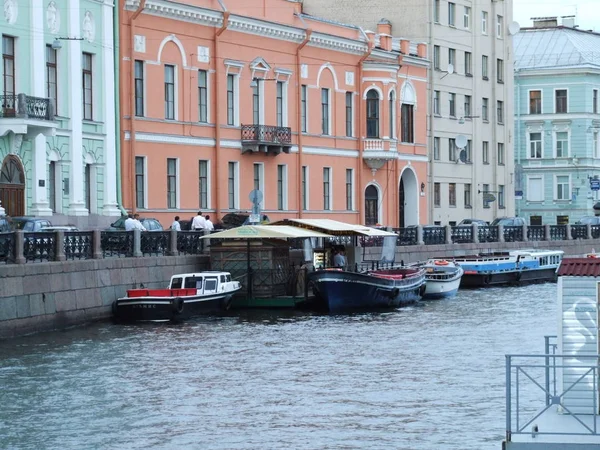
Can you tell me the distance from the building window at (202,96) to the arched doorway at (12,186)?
31.2ft

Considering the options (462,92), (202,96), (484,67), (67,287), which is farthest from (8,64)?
(484,67)

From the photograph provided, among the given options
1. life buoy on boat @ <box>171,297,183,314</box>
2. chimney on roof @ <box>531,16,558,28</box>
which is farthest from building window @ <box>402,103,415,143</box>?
life buoy on boat @ <box>171,297,183,314</box>

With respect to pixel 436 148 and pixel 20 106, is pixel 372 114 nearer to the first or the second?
pixel 436 148

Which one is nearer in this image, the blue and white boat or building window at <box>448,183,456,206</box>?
the blue and white boat

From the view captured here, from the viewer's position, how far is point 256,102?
51.1 meters

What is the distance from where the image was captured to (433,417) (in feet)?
65.6

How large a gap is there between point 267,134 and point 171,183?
486 centimetres

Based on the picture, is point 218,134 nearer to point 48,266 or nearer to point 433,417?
point 48,266

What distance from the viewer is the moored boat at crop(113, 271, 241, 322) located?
110ft

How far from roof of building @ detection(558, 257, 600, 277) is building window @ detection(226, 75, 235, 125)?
33806mm

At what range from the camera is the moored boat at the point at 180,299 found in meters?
33.5

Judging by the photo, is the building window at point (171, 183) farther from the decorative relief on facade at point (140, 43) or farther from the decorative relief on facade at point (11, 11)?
the decorative relief on facade at point (11, 11)

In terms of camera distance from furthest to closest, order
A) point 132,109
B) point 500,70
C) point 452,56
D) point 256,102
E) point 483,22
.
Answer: point 500,70
point 483,22
point 452,56
point 256,102
point 132,109

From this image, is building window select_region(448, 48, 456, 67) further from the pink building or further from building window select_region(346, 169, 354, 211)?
building window select_region(346, 169, 354, 211)
